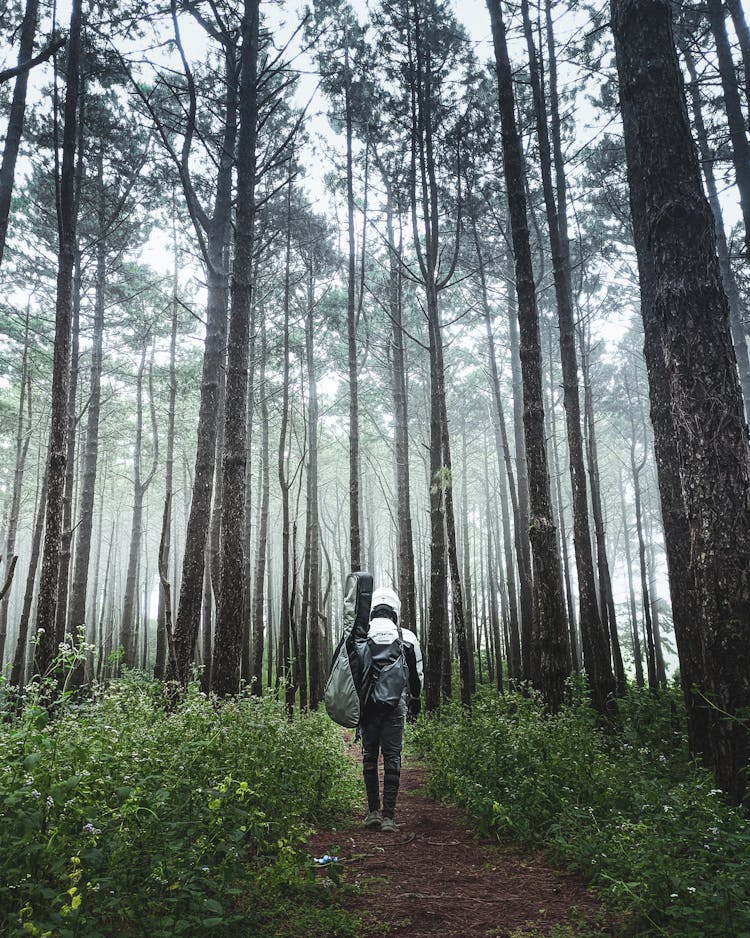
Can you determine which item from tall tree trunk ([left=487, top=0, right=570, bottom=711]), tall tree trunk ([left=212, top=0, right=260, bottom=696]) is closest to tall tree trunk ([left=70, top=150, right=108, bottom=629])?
tall tree trunk ([left=212, top=0, right=260, bottom=696])

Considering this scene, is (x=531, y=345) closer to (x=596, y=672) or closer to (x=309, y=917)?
(x=596, y=672)

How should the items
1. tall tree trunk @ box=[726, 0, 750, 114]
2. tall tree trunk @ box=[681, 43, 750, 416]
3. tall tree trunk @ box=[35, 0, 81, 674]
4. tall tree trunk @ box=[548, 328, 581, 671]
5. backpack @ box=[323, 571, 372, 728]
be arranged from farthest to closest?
tall tree trunk @ box=[548, 328, 581, 671], tall tree trunk @ box=[681, 43, 750, 416], tall tree trunk @ box=[726, 0, 750, 114], tall tree trunk @ box=[35, 0, 81, 674], backpack @ box=[323, 571, 372, 728]

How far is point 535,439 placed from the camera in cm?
732

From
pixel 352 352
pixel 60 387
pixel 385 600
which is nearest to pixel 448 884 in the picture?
pixel 385 600

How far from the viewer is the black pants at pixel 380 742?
495 cm

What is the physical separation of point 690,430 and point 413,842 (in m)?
3.70

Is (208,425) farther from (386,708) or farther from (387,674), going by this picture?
(386,708)

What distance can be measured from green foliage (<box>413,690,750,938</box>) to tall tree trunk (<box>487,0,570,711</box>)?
0.57 meters

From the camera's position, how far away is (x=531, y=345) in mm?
7621

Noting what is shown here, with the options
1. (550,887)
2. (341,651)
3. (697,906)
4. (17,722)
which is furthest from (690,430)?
(17,722)

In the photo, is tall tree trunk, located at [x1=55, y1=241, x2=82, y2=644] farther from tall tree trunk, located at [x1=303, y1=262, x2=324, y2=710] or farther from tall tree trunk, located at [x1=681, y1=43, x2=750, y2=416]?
tall tree trunk, located at [x1=681, y1=43, x2=750, y2=416]

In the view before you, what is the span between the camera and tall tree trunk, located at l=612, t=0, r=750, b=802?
3686 millimetres

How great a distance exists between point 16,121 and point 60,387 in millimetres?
3941

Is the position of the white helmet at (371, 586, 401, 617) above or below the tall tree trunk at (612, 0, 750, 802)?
below
